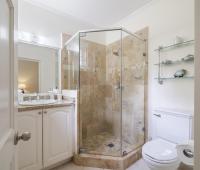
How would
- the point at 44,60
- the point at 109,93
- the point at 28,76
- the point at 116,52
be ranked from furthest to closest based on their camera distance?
the point at 109,93 → the point at 116,52 → the point at 44,60 → the point at 28,76

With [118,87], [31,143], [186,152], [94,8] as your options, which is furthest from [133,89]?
[31,143]

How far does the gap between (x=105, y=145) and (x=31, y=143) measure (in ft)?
3.89

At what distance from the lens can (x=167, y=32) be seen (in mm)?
1910

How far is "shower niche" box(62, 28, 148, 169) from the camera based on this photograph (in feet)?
6.70

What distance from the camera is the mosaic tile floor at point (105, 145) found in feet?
6.57

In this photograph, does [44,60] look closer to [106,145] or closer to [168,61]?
[106,145]

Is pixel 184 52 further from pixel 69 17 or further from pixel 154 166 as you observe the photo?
pixel 69 17

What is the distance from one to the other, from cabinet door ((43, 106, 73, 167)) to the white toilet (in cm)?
103

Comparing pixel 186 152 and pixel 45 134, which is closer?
pixel 186 152

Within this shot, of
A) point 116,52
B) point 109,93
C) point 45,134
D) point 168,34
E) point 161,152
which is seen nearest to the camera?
point 161,152

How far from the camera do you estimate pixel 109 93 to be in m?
2.75

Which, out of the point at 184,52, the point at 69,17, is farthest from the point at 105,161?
the point at 69,17

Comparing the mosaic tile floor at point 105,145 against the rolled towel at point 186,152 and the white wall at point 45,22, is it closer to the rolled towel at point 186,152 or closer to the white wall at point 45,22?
the rolled towel at point 186,152

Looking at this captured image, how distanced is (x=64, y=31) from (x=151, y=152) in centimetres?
231
